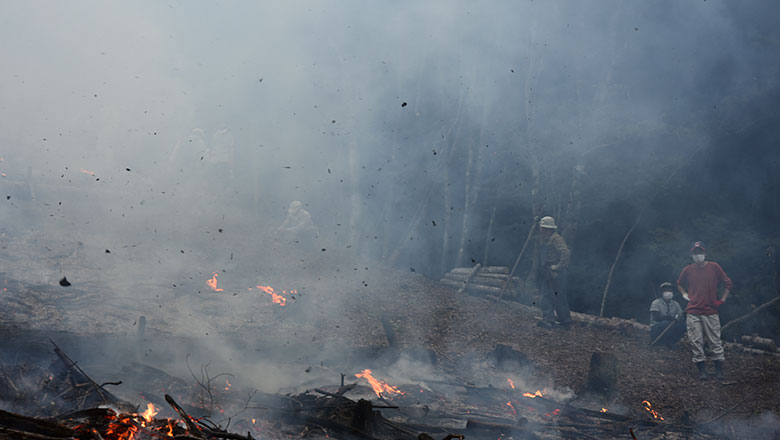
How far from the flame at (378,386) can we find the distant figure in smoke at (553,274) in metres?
4.01

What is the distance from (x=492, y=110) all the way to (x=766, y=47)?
5.14 m

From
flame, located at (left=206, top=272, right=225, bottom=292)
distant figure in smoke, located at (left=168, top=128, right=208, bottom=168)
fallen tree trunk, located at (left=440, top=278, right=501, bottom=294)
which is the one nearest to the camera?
flame, located at (left=206, top=272, right=225, bottom=292)

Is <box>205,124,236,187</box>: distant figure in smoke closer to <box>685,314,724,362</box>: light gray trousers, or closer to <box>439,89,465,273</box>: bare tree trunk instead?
<box>439,89,465,273</box>: bare tree trunk

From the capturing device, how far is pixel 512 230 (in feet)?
34.7

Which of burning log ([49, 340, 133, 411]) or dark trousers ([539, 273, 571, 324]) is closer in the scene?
burning log ([49, 340, 133, 411])

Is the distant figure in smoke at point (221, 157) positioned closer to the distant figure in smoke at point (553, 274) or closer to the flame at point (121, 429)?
the distant figure in smoke at point (553, 274)

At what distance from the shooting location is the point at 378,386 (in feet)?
17.0

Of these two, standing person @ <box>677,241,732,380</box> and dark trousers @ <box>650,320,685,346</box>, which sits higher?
standing person @ <box>677,241,732,380</box>

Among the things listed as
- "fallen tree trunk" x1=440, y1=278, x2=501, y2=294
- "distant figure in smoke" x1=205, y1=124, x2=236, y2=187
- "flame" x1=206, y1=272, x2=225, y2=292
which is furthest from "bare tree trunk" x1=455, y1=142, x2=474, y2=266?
"distant figure in smoke" x1=205, y1=124, x2=236, y2=187

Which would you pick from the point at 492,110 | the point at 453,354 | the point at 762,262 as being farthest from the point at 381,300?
the point at 762,262

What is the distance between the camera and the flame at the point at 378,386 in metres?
5.09

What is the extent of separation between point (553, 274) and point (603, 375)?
2517mm

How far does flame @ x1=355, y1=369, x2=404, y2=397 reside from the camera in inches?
200

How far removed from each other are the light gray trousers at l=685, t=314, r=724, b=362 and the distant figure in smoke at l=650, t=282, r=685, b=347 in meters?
1.03
